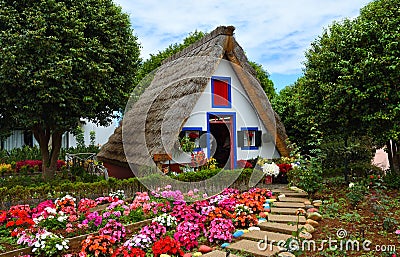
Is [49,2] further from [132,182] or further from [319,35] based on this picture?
[319,35]

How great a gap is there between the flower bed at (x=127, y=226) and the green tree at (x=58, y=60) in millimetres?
3303

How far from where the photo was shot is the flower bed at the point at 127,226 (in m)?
4.92

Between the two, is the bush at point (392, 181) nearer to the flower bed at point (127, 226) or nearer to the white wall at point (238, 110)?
the white wall at point (238, 110)

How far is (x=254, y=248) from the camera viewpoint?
5.04 metres

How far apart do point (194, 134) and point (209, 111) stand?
3.03ft

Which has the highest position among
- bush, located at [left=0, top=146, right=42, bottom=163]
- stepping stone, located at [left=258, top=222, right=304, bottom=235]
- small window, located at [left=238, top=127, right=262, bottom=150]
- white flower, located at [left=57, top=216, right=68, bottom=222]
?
small window, located at [left=238, top=127, right=262, bottom=150]

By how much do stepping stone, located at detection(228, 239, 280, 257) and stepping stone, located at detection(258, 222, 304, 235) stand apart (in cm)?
69

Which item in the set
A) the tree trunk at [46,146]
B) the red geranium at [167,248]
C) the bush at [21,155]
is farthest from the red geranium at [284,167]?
the bush at [21,155]

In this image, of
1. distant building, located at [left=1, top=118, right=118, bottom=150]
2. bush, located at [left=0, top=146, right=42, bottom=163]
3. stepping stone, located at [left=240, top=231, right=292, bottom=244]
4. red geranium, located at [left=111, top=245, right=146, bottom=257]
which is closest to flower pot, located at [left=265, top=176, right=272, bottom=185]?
stepping stone, located at [left=240, top=231, right=292, bottom=244]

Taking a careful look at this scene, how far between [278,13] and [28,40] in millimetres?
6175

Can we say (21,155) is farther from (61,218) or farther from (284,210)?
(284,210)

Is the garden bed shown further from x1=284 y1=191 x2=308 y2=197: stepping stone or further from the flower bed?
the flower bed

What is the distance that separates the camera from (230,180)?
9.27 meters

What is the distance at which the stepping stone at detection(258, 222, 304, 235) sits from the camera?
225 inches
